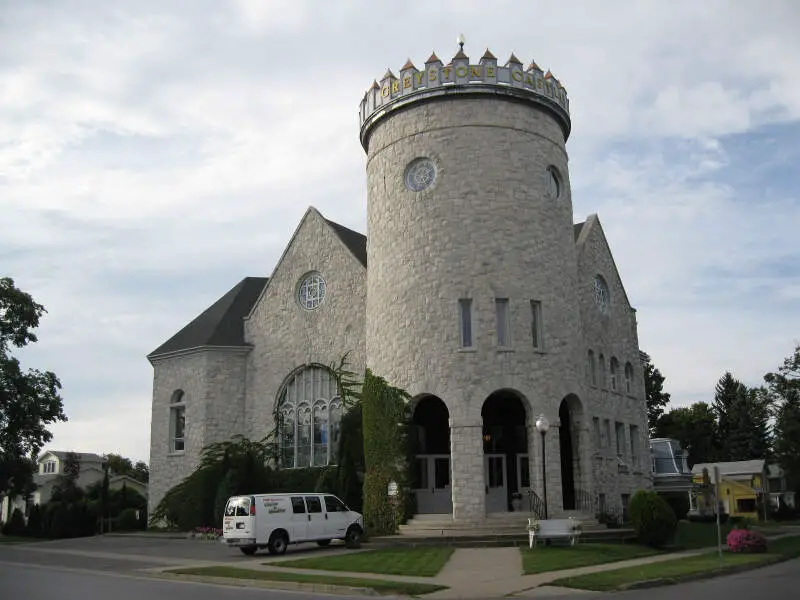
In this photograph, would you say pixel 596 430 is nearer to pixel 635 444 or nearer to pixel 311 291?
pixel 635 444

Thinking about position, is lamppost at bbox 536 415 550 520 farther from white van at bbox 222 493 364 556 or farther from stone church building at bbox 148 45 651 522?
white van at bbox 222 493 364 556

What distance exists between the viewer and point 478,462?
26500mm

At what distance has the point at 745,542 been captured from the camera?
72.5ft

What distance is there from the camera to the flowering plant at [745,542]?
22125 mm

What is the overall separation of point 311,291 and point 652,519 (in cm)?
1868

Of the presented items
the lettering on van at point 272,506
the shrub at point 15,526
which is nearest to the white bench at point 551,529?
the lettering on van at point 272,506

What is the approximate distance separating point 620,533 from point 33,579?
17.0 meters

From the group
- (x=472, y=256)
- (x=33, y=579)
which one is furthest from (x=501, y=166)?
(x=33, y=579)

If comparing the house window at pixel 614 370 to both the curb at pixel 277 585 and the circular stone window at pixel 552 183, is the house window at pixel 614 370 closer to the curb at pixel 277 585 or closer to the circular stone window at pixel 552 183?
the circular stone window at pixel 552 183

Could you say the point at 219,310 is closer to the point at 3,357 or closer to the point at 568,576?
the point at 3,357

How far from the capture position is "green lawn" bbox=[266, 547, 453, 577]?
17814 mm

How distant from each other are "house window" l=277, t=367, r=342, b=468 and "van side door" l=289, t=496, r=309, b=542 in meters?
9.81

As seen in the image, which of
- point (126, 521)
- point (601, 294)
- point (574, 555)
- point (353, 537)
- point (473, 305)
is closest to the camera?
point (574, 555)

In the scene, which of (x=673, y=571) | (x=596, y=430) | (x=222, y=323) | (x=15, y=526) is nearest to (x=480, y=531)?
(x=673, y=571)
